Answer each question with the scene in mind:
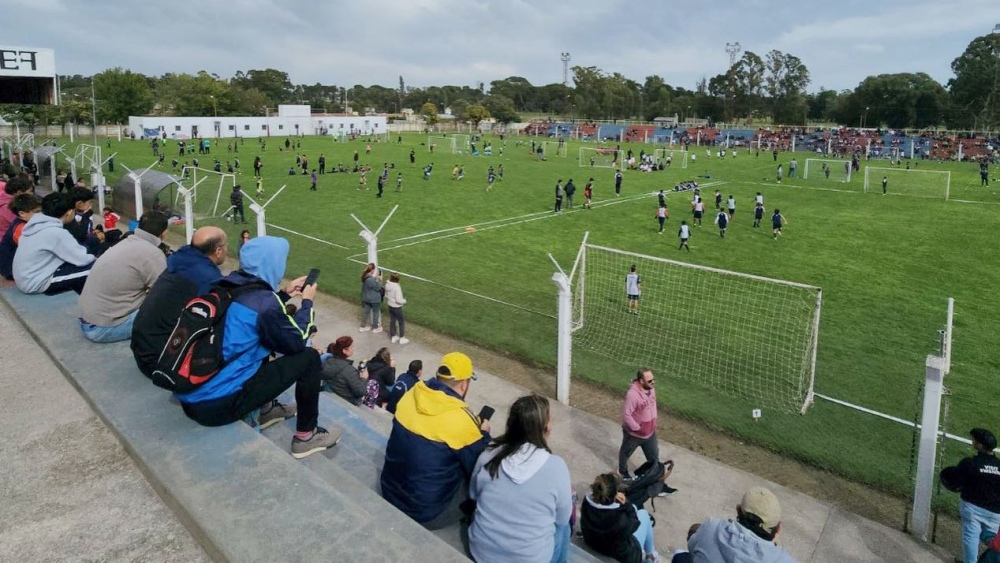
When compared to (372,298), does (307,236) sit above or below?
above

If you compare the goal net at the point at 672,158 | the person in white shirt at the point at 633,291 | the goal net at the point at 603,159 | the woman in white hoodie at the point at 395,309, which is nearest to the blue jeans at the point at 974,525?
the person in white shirt at the point at 633,291

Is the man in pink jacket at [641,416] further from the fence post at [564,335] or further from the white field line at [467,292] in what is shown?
the white field line at [467,292]

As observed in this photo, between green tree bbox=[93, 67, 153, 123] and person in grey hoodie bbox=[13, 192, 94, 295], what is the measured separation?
8267 centimetres

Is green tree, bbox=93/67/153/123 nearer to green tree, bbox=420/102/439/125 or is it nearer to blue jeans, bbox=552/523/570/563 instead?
green tree, bbox=420/102/439/125

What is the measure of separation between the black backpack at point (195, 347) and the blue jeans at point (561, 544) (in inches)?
87.3

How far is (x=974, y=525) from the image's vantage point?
5426 millimetres

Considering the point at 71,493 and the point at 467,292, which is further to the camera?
the point at 467,292

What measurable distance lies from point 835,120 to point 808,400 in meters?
111

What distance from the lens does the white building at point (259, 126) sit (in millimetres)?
67375

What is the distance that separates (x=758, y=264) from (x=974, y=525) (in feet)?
45.0

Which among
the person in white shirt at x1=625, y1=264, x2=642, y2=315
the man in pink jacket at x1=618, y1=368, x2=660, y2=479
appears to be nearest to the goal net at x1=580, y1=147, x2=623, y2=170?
the person in white shirt at x1=625, y1=264, x2=642, y2=315

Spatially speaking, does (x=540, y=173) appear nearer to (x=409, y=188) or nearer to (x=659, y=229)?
(x=409, y=188)

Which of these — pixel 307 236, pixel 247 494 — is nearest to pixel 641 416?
pixel 247 494

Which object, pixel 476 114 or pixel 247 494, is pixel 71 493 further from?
pixel 476 114
